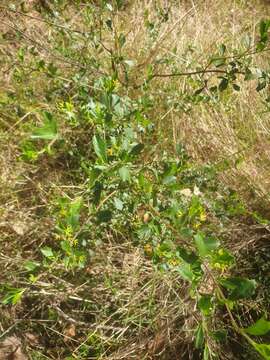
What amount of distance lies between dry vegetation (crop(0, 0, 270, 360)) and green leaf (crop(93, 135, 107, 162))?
211 millimetres

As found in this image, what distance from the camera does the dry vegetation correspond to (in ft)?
6.51

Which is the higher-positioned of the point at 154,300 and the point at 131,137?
the point at 131,137

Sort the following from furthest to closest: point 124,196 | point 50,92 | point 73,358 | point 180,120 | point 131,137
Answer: point 180,120 < point 50,92 < point 73,358 < point 124,196 < point 131,137

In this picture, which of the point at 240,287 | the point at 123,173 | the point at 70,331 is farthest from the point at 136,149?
the point at 70,331

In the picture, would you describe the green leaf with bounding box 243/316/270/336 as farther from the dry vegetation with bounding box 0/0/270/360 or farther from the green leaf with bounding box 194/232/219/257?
the dry vegetation with bounding box 0/0/270/360

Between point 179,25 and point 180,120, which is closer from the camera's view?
point 180,120

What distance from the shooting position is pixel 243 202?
2441mm

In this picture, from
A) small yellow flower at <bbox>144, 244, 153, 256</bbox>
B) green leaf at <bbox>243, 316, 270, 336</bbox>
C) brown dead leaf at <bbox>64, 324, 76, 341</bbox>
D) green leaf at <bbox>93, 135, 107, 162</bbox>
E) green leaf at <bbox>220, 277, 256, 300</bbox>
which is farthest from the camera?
brown dead leaf at <bbox>64, 324, 76, 341</bbox>

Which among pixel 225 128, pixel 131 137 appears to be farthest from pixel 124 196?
pixel 225 128

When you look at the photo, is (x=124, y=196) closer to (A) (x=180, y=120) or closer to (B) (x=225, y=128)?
(A) (x=180, y=120)

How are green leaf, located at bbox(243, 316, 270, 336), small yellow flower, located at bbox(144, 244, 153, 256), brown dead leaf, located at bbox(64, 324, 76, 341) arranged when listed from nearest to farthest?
green leaf, located at bbox(243, 316, 270, 336), small yellow flower, located at bbox(144, 244, 153, 256), brown dead leaf, located at bbox(64, 324, 76, 341)

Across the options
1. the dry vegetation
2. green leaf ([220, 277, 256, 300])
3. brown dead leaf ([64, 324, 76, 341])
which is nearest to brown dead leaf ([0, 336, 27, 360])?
the dry vegetation

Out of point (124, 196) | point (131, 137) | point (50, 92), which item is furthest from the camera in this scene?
point (50, 92)

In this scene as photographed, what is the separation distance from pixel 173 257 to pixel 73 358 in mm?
710
